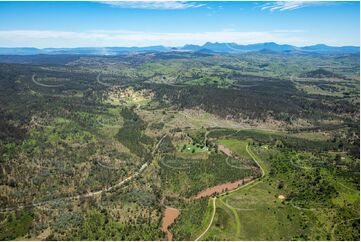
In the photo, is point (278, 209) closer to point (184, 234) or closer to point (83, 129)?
point (184, 234)

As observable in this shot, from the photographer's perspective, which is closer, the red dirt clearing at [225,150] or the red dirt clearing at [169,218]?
the red dirt clearing at [169,218]

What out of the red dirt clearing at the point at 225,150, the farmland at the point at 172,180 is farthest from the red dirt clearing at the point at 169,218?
the red dirt clearing at the point at 225,150

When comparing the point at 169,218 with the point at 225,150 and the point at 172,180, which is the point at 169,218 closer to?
the point at 172,180

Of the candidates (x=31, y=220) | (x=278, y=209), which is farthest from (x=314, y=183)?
(x=31, y=220)

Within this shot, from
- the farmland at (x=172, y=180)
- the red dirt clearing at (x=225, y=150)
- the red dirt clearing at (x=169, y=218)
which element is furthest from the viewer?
the red dirt clearing at (x=225, y=150)

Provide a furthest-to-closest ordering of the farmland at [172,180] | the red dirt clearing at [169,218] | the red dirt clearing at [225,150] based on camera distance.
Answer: the red dirt clearing at [225,150] → the farmland at [172,180] → the red dirt clearing at [169,218]

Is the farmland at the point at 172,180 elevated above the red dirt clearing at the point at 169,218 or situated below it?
above

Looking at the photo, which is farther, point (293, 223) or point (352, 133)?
point (352, 133)

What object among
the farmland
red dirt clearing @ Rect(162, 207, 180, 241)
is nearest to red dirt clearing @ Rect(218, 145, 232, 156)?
the farmland

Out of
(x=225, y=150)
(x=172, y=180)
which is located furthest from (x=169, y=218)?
(x=225, y=150)

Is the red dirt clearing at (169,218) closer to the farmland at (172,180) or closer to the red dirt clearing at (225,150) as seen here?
the farmland at (172,180)

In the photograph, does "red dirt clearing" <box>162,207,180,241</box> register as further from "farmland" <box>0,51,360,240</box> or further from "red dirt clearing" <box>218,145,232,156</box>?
"red dirt clearing" <box>218,145,232,156</box>
